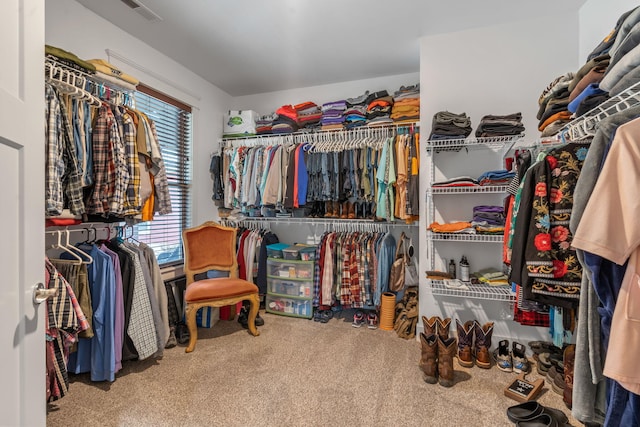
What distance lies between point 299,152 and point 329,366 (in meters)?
1.96

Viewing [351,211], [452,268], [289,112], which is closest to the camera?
[452,268]

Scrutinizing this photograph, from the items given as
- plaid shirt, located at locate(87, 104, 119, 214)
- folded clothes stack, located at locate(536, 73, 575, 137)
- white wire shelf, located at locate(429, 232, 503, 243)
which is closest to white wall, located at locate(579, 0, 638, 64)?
folded clothes stack, located at locate(536, 73, 575, 137)

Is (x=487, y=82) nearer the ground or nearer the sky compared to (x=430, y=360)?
nearer the sky

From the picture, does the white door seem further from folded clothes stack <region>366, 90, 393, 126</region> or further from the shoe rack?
folded clothes stack <region>366, 90, 393, 126</region>

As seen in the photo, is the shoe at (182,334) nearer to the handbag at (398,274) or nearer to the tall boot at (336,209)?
the tall boot at (336,209)

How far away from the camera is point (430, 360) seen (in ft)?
6.35

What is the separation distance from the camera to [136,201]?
198cm

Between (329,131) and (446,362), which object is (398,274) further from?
(329,131)

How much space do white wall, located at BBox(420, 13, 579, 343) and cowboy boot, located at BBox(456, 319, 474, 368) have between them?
33 cm

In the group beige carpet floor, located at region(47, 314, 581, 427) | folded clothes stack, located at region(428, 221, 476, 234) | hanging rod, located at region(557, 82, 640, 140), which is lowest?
beige carpet floor, located at region(47, 314, 581, 427)

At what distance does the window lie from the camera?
285cm

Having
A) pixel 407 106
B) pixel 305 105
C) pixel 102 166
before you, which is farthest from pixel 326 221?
pixel 102 166

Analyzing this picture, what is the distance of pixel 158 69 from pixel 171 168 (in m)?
0.94

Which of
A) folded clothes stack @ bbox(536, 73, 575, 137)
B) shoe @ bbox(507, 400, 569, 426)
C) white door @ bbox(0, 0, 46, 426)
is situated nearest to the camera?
white door @ bbox(0, 0, 46, 426)
